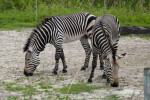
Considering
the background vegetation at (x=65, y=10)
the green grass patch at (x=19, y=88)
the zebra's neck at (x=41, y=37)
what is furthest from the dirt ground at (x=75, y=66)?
the background vegetation at (x=65, y=10)

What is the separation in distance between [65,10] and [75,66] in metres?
8.49

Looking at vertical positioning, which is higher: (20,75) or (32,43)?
(32,43)

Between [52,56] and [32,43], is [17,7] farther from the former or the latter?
[32,43]

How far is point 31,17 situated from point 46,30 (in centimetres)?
881

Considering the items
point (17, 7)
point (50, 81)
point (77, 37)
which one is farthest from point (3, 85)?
point (17, 7)

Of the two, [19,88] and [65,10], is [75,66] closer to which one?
[19,88]

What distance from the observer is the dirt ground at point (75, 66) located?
6789 millimetres

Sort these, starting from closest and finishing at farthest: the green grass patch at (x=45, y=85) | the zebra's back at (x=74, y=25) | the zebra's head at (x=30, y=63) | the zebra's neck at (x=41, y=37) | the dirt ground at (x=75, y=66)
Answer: the dirt ground at (x=75, y=66), the green grass patch at (x=45, y=85), the zebra's head at (x=30, y=63), the zebra's neck at (x=41, y=37), the zebra's back at (x=74, y=25)

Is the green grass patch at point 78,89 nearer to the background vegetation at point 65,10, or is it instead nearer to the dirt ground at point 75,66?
the dirt ground at point 75,66

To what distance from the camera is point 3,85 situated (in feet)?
24.6

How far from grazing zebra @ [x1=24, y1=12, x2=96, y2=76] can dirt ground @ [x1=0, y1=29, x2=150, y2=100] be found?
31 cm

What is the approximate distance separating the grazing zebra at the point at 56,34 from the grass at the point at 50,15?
702cm

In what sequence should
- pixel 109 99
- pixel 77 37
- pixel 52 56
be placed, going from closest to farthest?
pixel 109 99, pixel 77 37, pixel 52 56

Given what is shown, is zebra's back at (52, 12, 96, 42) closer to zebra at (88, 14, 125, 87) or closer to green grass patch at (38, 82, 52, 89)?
zebra at (88, 14, 125, 87)
